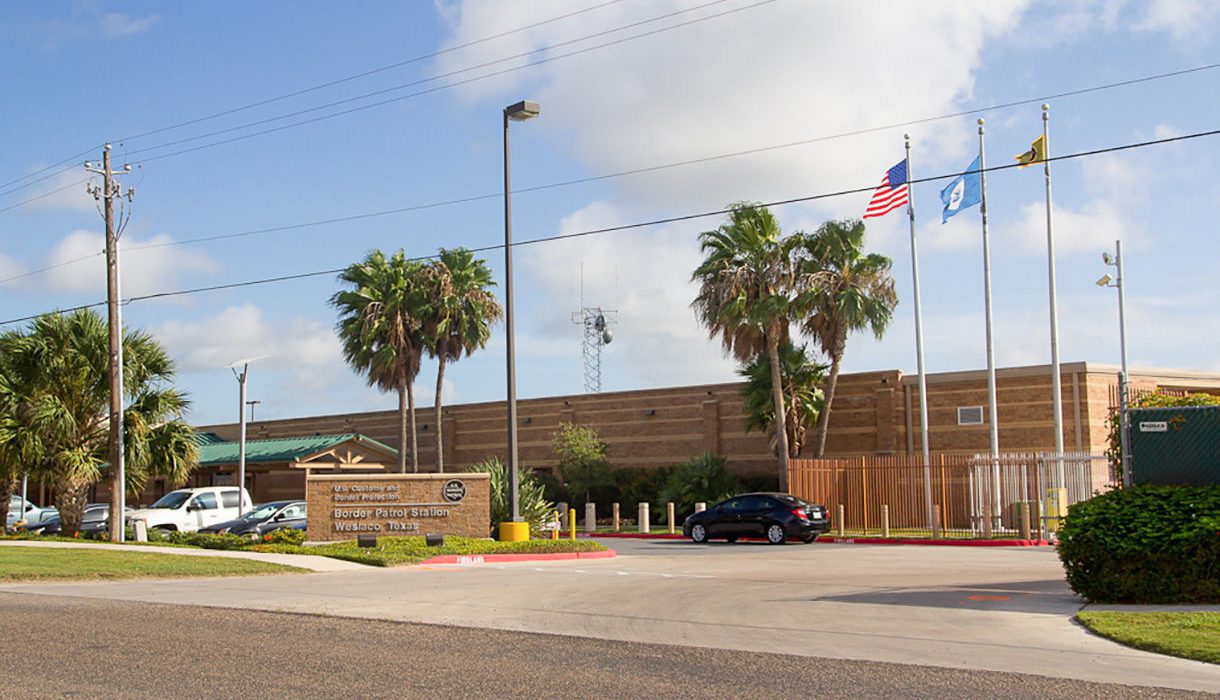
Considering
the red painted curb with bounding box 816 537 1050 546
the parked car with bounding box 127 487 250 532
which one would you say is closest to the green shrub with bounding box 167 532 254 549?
the parked car with bounding box 127 487 250 532

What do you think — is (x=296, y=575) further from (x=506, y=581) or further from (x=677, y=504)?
(x=677, y=504)

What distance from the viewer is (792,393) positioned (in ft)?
133

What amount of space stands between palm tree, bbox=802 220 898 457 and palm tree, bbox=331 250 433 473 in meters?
16.2

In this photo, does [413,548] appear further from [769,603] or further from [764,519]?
[769,603]

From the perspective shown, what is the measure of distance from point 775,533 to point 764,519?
49cm


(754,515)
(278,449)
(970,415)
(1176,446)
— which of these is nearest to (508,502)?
(754,515)

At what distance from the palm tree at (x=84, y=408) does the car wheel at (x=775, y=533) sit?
15413mm

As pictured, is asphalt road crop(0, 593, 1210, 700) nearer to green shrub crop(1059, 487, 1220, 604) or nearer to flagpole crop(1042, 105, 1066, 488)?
green shrub crop(1059, 487, 1220, 604)

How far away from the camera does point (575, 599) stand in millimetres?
16594

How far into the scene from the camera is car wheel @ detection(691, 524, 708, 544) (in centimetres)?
3416

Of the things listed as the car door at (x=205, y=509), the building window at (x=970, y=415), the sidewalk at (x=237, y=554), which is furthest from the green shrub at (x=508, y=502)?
the building window at (x=970, y=415)

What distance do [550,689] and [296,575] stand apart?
1323 cm

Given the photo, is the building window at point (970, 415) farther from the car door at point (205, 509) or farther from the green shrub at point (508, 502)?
the car door at point (205, 509)

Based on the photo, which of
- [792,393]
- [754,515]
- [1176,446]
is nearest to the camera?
[1176,446]
